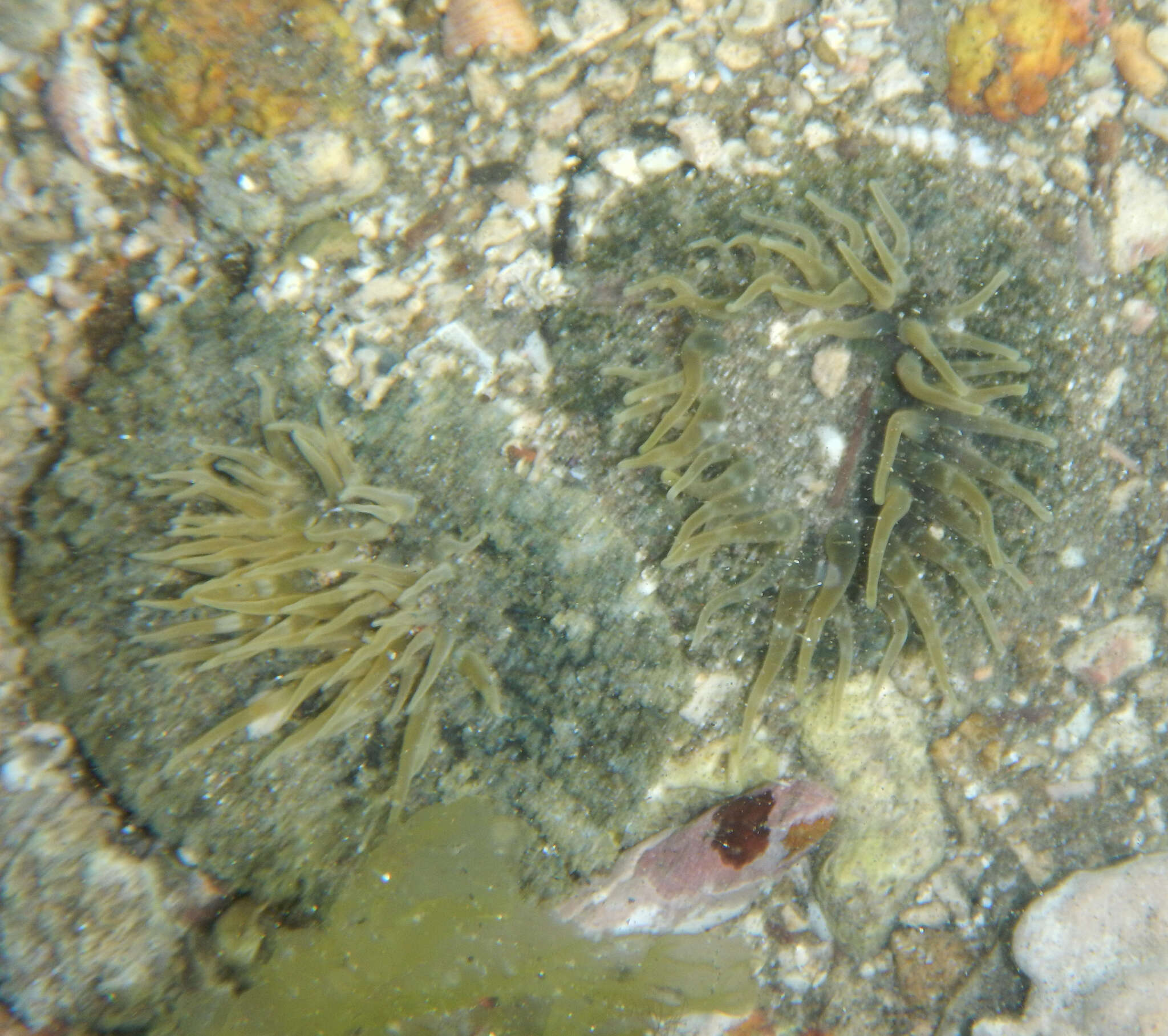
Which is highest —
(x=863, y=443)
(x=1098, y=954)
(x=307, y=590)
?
(x=307, y=590)

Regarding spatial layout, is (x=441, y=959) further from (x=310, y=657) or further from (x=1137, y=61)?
(x=1137, y=61)

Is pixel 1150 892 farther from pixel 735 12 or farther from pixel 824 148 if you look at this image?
pixel 735 12

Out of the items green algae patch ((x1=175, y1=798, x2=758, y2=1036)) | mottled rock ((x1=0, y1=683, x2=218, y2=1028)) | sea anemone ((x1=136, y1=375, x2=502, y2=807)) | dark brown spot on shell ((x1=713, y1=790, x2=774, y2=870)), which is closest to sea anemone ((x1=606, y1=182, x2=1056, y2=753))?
dark brown spot on shell ((x1=713, y1=790, x2=774, y2=870))

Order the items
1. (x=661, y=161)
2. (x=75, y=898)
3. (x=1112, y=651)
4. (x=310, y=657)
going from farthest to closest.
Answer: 1. (x=1112, y=651)
2. (x=661, y=161)
3. (x=310, y=657)
4. (x=75, y=898)

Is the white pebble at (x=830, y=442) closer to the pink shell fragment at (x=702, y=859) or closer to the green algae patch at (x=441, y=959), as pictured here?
the pink shell fragment at (x=702, y=859)

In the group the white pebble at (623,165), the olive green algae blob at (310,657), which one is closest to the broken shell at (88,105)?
the olive green algae blob at (310,657)

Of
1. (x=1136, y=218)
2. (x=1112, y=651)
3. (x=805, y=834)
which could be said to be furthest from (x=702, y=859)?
(x=1136, y=218)
